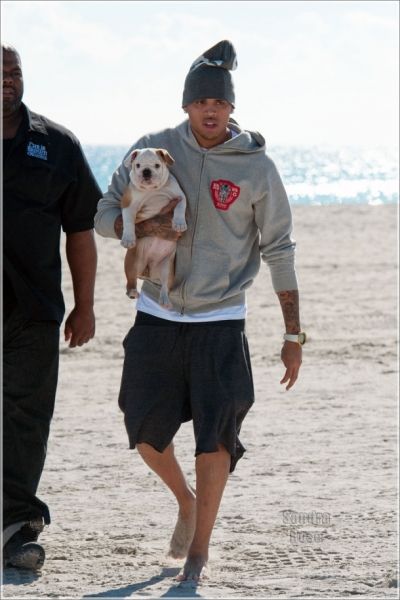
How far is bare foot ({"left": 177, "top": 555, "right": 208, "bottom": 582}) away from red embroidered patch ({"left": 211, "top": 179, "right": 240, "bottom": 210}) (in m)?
1.35

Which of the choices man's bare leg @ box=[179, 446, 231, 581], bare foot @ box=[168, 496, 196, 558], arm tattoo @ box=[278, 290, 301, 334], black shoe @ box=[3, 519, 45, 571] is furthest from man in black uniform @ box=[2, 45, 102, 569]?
arm tattoo @ box=[278, 290, 301, 334]

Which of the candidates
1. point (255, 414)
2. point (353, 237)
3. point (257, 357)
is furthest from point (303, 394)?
point (353, 237)

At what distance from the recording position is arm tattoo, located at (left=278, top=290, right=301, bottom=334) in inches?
215

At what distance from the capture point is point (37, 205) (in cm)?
549

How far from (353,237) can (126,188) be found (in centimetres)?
1399

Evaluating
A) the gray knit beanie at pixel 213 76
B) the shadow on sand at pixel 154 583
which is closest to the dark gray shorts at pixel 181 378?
the shadow on sand at pixel 154 583

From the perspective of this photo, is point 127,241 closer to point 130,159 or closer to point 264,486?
point 130,159

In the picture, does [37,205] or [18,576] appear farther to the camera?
[37,205]

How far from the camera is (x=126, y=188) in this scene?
551 centimetres

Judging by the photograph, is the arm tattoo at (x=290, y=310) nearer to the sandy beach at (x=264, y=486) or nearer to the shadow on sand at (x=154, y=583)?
the sandy beach at (x=264, y=486)

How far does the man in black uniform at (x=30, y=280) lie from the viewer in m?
5.43

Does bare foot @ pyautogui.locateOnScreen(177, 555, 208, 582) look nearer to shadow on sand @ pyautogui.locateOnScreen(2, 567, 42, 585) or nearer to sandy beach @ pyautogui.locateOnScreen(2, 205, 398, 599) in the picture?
sandy beach @ pyautogui.locateOnScreen(2, 205, 398, 599)

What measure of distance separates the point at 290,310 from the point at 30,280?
1044 millimetres

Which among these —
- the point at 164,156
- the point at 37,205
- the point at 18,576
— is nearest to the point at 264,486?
the point at 18,576
